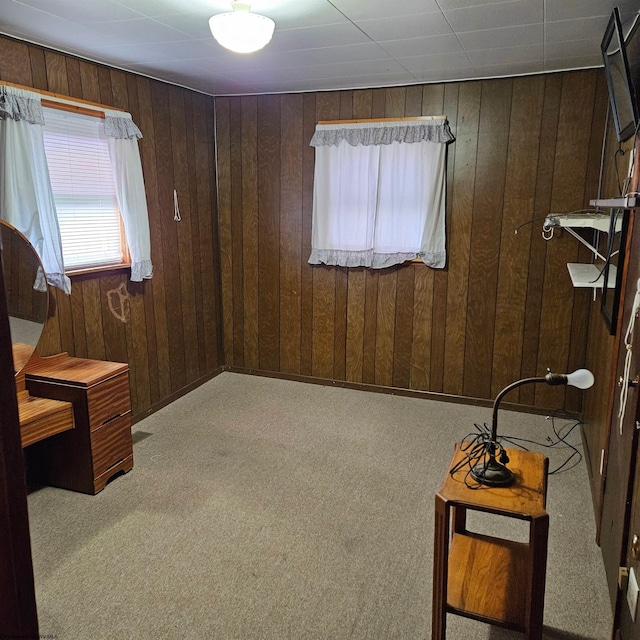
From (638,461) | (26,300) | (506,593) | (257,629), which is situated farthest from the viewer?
(26,300)

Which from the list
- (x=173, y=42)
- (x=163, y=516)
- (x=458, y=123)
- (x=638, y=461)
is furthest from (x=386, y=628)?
(x=458, y=123)

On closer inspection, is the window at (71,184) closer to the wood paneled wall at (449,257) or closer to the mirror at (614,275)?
the wood paneled wall at (449,257)

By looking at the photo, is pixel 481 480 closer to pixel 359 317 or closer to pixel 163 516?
pixel 163 516

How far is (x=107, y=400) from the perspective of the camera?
2.90 metres

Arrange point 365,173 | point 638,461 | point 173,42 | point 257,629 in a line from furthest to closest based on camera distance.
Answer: point 365,173 < point 173,42 < point 257,629 < point 638,461

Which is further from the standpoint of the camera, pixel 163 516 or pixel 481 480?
pixel 163 516

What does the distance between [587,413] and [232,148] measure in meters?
3.37

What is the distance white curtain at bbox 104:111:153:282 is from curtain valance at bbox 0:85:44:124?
52cm

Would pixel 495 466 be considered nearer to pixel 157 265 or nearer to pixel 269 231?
pixel 157 265

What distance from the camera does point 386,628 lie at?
6.44ft

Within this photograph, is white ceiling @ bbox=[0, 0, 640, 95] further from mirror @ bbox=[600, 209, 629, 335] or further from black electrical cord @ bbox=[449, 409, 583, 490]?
black electrical cord @ bbox=[449, 409, 583, 490]

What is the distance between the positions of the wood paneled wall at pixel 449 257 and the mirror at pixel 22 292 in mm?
2197

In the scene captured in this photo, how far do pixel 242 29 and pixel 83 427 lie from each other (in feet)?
6.81

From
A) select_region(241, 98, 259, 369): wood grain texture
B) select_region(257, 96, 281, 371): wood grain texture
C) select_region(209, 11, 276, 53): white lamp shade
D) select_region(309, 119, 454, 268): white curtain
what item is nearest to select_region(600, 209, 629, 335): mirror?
select_region(309, 119, 454, 268): white curtain
